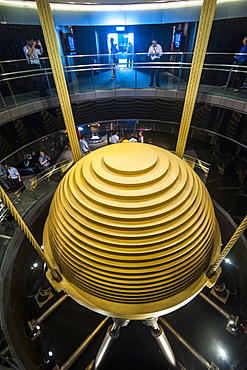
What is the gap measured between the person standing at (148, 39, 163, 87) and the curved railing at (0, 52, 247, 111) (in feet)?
0.40

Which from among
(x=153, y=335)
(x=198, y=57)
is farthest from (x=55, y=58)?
(x=153, y=335)

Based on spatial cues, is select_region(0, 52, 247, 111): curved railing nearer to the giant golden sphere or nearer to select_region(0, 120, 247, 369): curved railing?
select_region(0, 120, 247, 369): curved railing

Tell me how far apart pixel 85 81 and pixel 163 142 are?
3.99 metres

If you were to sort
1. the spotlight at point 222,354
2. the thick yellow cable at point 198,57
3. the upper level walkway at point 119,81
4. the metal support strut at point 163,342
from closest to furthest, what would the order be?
the thick yellow cable at point 198,57 → the metal support strut at point 163,342 → the spotlight at point 222,354 → the upper level walkway at point 119,81

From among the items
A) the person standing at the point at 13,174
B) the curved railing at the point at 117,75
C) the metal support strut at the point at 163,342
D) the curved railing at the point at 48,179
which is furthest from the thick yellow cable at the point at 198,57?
the person standing at the point at 13,174

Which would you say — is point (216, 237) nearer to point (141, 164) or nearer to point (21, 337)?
point (141, 164)

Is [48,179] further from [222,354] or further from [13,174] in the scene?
[222,354]

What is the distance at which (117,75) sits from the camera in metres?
7.13

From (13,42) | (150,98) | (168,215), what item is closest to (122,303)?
(168,215)

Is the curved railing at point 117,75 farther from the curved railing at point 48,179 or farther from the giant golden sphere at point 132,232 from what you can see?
the giant golden sphere at point 132,232

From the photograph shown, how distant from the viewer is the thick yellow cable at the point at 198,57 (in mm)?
1791

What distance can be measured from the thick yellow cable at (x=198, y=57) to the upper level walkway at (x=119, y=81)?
13.1ft

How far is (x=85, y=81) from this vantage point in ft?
22.7

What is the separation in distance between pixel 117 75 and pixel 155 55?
139 centimetres
